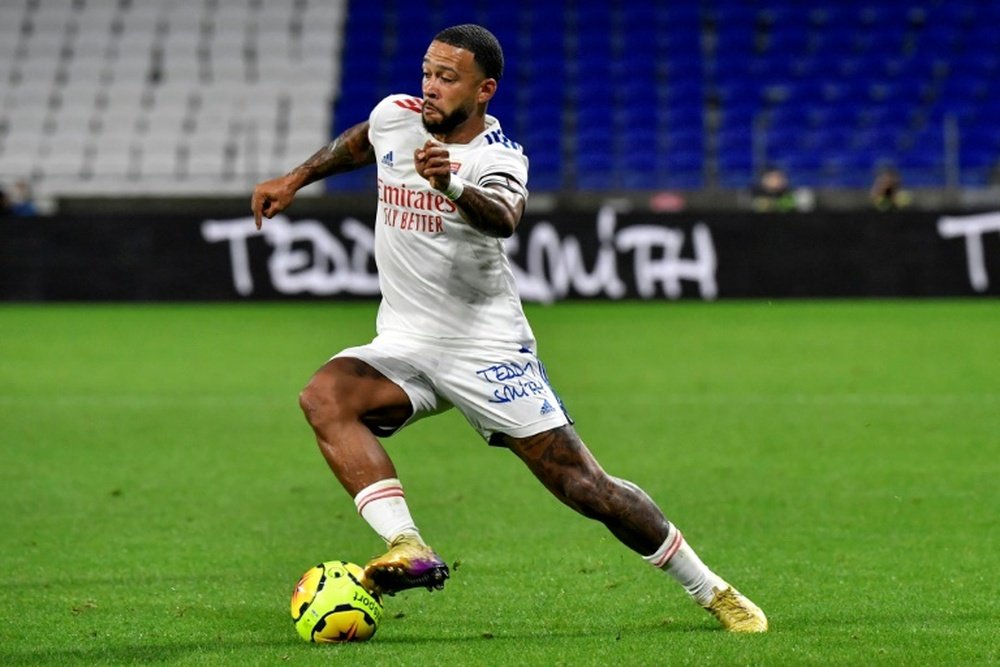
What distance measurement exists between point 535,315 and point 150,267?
→ 5852 millimetres

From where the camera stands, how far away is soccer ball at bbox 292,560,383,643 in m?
5.45

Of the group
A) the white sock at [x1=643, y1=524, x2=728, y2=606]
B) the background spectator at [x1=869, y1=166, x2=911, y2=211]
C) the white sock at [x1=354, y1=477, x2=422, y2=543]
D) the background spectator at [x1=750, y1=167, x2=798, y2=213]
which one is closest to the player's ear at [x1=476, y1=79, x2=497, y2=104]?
the white sock at [x1=354, y1=477, x2=422, y2=543]

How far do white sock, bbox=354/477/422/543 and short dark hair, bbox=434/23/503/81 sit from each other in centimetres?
144

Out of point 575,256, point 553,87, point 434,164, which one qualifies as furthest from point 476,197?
point 553,87

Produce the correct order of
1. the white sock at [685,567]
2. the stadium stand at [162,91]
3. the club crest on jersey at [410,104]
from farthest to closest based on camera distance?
the stadium stand at [162,91] → the club crest on jersey at [410,104] → the white sock at [685,567]

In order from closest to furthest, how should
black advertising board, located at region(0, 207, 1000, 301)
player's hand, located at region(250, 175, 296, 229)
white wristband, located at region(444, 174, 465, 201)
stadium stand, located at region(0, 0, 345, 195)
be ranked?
white wristband, located at region(444, 174, 465, 201), player's hand, located at region(250, 175, 296, 229), black advertising board, located at region(0, 207, 1000, 301), stadium stand, located at region(0, 0, 345, 195)

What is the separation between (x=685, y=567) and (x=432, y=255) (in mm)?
1390

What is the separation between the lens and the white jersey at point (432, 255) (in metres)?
5.71

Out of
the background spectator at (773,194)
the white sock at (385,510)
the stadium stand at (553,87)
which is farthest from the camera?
the stadium stand at (553,87)

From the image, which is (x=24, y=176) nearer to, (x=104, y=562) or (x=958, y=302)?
(x=958, y=302)

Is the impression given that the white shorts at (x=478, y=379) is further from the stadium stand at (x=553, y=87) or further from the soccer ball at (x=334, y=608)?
the stadium stand at (x=553, y=87)

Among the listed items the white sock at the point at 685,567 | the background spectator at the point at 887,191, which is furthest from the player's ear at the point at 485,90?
the background spectator at the point at 887,191

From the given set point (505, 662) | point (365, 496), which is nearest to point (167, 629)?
point (365, 496)

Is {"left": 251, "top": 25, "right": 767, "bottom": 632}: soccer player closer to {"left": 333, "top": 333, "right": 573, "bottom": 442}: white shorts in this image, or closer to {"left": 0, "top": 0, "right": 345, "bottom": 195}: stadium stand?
{"left": 333, "top": 333, "right": 573, "bottom": 442}: white shorts
